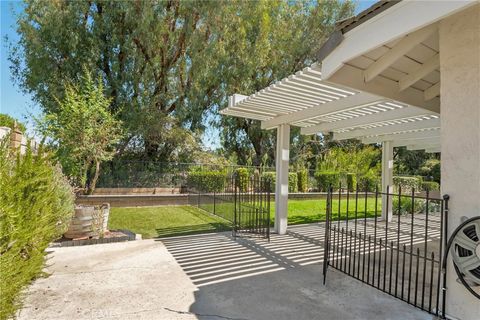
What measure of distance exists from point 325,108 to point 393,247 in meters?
2.76

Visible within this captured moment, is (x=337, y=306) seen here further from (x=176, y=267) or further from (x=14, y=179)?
(x=14, y=179)

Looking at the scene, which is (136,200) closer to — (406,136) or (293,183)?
(293,183)

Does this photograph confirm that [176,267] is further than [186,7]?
No

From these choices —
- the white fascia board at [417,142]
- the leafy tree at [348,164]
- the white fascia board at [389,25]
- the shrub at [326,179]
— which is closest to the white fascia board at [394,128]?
the white fascia board at [417,142]

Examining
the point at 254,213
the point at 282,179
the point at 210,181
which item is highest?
the point at 282,179

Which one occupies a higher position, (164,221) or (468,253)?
(468,253)

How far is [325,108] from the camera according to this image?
5.81m

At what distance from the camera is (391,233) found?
8.23 metres

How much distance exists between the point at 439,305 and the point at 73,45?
45.3 ft

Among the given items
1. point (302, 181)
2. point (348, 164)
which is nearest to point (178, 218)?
point (302, 181)

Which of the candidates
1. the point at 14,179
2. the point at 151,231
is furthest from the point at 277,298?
the point at 151,231

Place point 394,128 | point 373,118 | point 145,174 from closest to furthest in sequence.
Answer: point 373,118 < point 394,128 < point 145,174

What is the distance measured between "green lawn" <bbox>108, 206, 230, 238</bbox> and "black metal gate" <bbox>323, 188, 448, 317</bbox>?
3343 mm

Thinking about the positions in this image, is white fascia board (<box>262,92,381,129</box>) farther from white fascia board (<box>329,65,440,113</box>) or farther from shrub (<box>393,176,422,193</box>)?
shrub (<box>393,176,422,193</box>)
